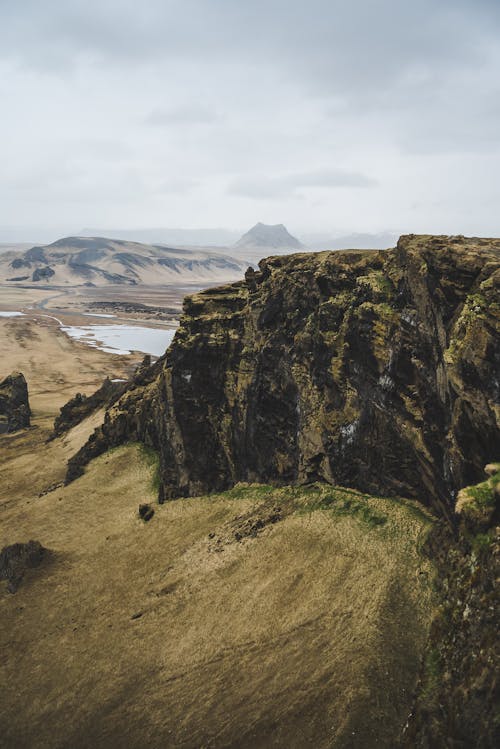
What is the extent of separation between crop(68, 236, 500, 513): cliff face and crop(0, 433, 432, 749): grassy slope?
296 cm

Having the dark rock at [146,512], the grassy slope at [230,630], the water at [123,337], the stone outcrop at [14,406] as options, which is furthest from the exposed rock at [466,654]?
the water at [123,337]

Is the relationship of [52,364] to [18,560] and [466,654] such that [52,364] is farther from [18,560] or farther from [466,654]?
[466,654]

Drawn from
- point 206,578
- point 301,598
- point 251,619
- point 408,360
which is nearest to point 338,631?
point 301,598

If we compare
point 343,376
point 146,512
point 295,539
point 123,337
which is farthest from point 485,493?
point 123,337

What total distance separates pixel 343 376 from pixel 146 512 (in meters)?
18.9

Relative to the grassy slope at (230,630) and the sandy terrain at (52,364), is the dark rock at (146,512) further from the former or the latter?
the sandy terrain at (52,364)

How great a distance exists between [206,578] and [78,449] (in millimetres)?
31455

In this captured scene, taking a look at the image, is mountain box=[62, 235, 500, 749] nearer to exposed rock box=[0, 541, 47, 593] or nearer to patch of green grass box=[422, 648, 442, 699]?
patch of green grass box=[422, 648, 442, 699]

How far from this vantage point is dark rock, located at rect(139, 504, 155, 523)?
125ft

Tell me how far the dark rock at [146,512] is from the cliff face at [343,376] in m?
→ 2.15

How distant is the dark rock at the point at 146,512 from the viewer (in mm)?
38094

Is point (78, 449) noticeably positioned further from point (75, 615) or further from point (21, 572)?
point (75, 615)

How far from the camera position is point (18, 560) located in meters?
34.7

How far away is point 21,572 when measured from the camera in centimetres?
3428
